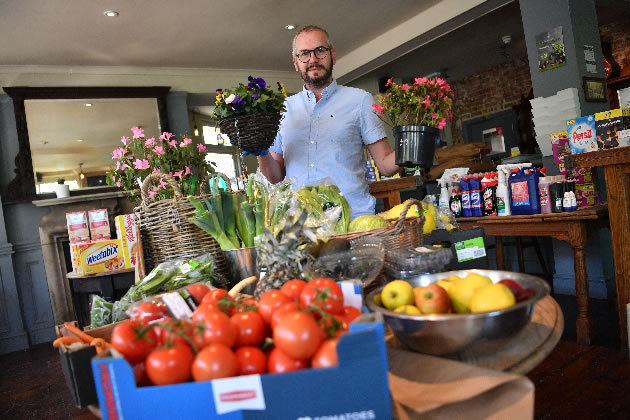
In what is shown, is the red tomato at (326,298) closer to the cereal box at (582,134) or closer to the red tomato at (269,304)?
the red tomato at (269,304)

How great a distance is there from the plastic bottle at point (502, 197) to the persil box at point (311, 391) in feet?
9.65

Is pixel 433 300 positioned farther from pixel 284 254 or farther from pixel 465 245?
pixel 465 245

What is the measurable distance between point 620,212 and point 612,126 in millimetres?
613

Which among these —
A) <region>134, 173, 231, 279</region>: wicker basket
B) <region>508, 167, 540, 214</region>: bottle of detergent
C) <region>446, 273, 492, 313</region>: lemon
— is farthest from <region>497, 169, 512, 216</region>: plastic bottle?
<region>446, 273, 492, 313</region>: lemon

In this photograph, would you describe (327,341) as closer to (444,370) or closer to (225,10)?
(444,370)

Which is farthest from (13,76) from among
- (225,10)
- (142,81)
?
(225,10)

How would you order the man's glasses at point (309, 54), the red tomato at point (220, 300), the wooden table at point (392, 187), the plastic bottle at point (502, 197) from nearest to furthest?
1. the red tomato at point (220, 300)
2. the man's glasses at point (309, 54)
3. the plastic bottle at point (502, 197)
4. the wooden table at point (392, 187)

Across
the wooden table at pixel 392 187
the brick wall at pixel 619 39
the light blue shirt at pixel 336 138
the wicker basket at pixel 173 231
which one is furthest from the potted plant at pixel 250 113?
the brick wall at pixel 619 39

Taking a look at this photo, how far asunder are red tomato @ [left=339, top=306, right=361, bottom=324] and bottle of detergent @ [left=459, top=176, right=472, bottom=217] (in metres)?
2.93

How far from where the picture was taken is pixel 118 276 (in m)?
3.07

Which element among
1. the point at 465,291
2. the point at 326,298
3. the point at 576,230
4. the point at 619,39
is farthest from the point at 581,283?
the point at 619,39

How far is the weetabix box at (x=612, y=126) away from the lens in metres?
2.58

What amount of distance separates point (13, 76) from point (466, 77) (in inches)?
284

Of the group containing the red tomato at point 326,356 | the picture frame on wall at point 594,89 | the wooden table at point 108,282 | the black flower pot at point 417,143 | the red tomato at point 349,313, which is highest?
the picture frame on wall at point 594,89
